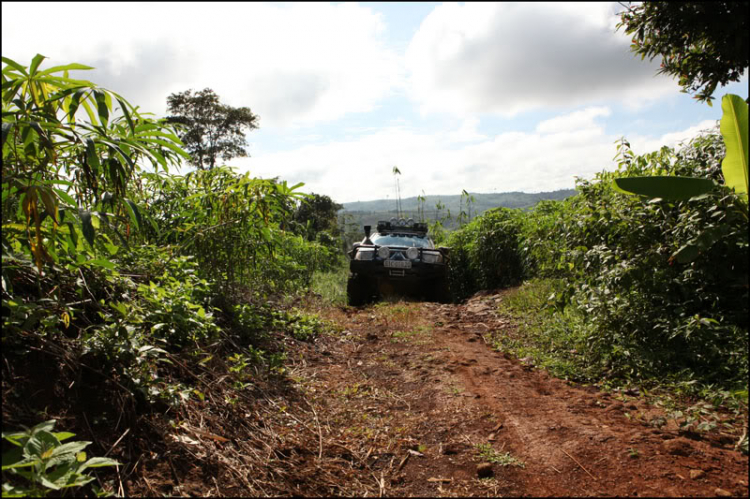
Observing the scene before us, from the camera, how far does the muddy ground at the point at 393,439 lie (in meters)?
2.14

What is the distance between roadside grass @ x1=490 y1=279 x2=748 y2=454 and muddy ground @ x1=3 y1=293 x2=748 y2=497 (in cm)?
10

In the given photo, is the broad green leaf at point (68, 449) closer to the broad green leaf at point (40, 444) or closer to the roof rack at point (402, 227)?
the broad green leaf at point (40, 444)

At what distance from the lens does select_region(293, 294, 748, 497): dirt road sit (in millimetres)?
2234

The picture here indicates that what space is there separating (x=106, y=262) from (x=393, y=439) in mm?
2048

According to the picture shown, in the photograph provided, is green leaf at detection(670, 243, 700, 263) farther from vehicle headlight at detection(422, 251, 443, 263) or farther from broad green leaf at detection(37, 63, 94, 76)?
vehicle headlight at detection(422, 251, 443, 263)

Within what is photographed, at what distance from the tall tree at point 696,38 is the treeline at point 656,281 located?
575 mm

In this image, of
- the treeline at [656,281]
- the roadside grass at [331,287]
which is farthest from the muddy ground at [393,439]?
the roadside grass at [331,287]

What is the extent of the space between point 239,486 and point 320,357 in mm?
2477

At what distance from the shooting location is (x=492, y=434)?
287cm

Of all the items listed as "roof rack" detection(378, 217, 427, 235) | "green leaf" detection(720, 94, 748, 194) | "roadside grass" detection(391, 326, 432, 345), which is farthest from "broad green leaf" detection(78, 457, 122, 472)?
"roof rack" detection(378, 217, 427, 235)

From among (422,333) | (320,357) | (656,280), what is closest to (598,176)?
(656,280)

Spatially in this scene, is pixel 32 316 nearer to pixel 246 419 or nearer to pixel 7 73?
pixel 7 73

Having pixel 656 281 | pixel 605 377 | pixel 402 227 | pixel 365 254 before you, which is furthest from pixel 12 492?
pixel 402 227

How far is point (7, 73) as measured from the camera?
Result: 6.70 feet
